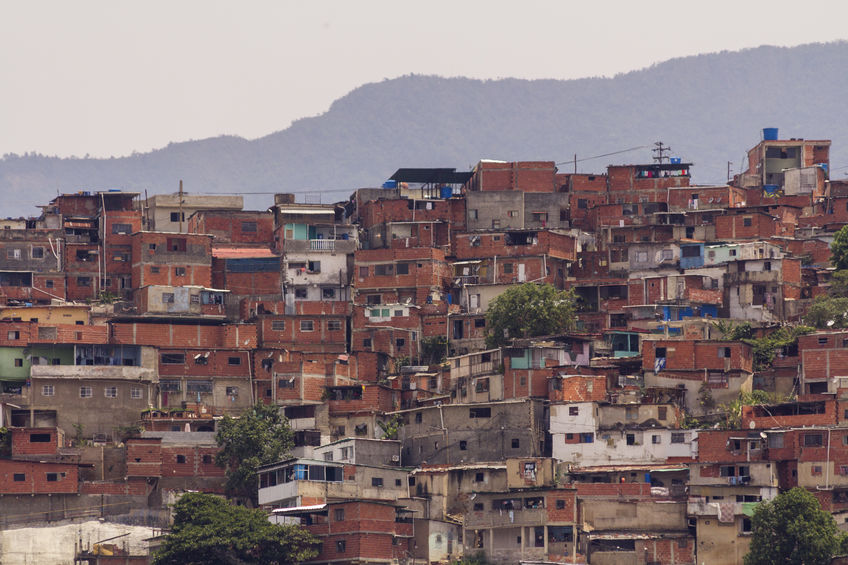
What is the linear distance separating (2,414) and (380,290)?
64.3ft

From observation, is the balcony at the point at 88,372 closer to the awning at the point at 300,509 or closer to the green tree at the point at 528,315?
the awning at the point at 300,509

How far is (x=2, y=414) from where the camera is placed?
220 ft

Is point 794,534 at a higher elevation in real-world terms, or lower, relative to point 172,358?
lower

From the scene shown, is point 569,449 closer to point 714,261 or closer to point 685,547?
point 685,547

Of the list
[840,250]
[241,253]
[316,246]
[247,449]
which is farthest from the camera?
[241,253]

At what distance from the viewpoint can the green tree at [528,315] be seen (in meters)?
72.6

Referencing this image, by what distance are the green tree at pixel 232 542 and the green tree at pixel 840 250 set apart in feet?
104

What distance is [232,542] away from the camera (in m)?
58.8

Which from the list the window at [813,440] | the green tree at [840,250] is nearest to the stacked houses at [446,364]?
the window at [813,440]

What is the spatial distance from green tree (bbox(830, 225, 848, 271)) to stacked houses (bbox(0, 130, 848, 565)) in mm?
1052

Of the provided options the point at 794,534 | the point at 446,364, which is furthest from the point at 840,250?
the point at 794,534

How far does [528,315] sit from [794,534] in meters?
19.4

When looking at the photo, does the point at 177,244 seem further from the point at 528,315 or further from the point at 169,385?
the point at 528,315

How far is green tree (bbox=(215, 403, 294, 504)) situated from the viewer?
65312 mm
